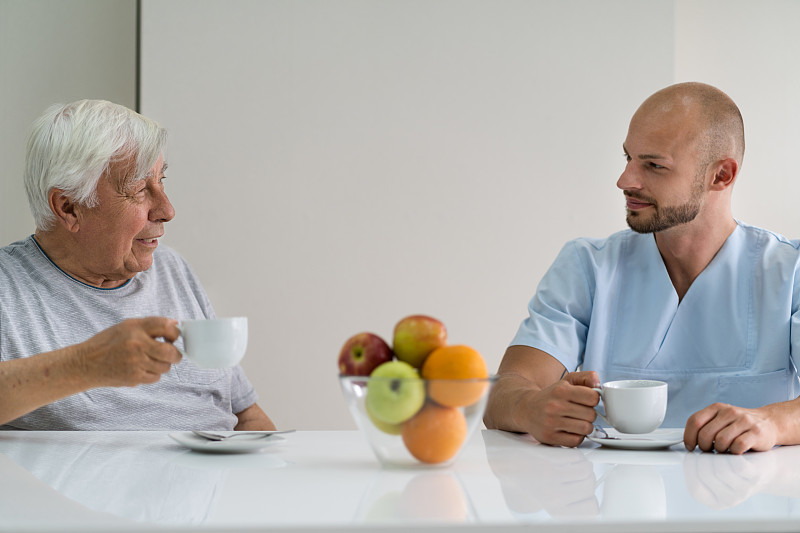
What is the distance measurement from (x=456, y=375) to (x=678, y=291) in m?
0.99

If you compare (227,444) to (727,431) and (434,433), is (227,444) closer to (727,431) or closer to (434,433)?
(434,433)

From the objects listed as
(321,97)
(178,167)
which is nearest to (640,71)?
(321,97)

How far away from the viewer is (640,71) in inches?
104

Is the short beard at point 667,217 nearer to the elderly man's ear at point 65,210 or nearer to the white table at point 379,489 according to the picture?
the white table at point 379,489

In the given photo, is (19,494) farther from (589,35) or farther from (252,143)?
(589,35)

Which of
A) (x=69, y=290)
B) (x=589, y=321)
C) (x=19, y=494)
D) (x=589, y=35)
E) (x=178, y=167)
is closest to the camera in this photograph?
(x=19, y=494)

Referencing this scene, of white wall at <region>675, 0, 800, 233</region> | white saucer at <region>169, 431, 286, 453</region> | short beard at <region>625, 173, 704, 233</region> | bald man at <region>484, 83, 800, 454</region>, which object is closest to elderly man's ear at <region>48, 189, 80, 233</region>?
white saucer at <region>169, 431, 286, 453</region>

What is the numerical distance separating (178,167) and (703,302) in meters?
1.59

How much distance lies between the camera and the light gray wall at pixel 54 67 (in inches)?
101

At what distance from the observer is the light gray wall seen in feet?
8.38

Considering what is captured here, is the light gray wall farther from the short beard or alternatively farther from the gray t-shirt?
the short beard

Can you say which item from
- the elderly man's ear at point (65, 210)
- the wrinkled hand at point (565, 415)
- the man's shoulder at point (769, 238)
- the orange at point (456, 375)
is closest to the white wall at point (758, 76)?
the man's shoulder at point (769, 238)

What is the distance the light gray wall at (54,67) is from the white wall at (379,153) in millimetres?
223

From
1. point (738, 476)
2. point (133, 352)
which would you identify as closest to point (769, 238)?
point (738, 476)
